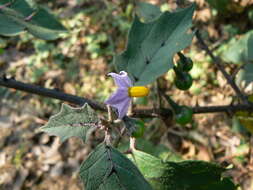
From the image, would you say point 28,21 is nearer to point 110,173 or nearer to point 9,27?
point 9,27

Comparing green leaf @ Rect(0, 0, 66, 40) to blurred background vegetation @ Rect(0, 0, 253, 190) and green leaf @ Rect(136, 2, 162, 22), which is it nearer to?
green leaf @ Rect(136, 2, 162, 22)

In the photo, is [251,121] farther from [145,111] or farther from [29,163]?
[29,163]

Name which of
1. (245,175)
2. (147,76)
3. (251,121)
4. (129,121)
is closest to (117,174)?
(129,121)

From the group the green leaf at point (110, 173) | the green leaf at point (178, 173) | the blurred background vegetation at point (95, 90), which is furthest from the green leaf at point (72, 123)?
the blurred background vegetation at point (95, 90)

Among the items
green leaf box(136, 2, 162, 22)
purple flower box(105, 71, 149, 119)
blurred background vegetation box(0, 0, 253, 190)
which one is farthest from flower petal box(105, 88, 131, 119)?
blurred background vegetation box(0, 0, 253, 190)

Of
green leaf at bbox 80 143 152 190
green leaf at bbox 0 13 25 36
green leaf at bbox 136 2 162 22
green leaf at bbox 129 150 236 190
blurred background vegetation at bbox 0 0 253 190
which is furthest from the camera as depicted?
blurred background vegetation at bbox 0 0 253 190

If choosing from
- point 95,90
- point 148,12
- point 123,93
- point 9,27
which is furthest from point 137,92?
point 95,90
